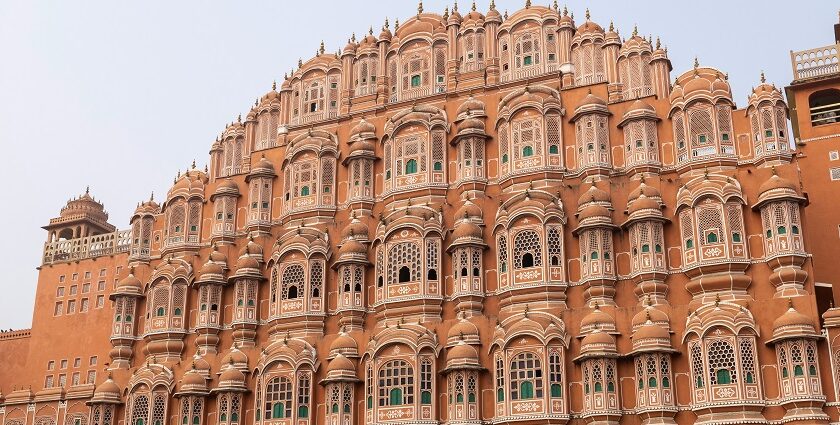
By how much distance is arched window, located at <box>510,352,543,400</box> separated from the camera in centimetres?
3075

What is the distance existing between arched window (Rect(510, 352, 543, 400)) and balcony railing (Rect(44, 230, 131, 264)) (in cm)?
2457

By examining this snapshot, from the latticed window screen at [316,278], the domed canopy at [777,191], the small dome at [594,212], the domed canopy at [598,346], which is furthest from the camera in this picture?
the latticed window screen at [316,278]

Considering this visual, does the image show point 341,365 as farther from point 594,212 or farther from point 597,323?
point 594,212

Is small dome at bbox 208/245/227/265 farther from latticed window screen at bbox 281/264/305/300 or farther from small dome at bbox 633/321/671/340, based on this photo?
small dome at bbox 633/321/671/340

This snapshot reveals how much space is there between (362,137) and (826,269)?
17441 mm

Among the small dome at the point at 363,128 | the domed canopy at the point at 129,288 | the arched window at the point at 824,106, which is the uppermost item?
the arched window at the point at 824,106

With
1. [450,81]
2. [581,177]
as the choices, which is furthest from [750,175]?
[450,81]

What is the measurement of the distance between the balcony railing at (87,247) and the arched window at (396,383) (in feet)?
68.2

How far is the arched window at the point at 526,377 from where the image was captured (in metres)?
30.8

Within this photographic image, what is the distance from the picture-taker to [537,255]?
3322cm

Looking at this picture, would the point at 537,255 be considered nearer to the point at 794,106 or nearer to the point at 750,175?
the point at 750,175

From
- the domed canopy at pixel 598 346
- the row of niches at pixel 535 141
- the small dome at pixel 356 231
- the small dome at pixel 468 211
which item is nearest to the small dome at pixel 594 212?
the row of niches at pixel 535 141

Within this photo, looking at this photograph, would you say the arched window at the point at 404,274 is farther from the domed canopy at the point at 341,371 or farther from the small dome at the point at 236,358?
the small dome at the point at 236,358

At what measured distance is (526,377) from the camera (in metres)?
31.0
